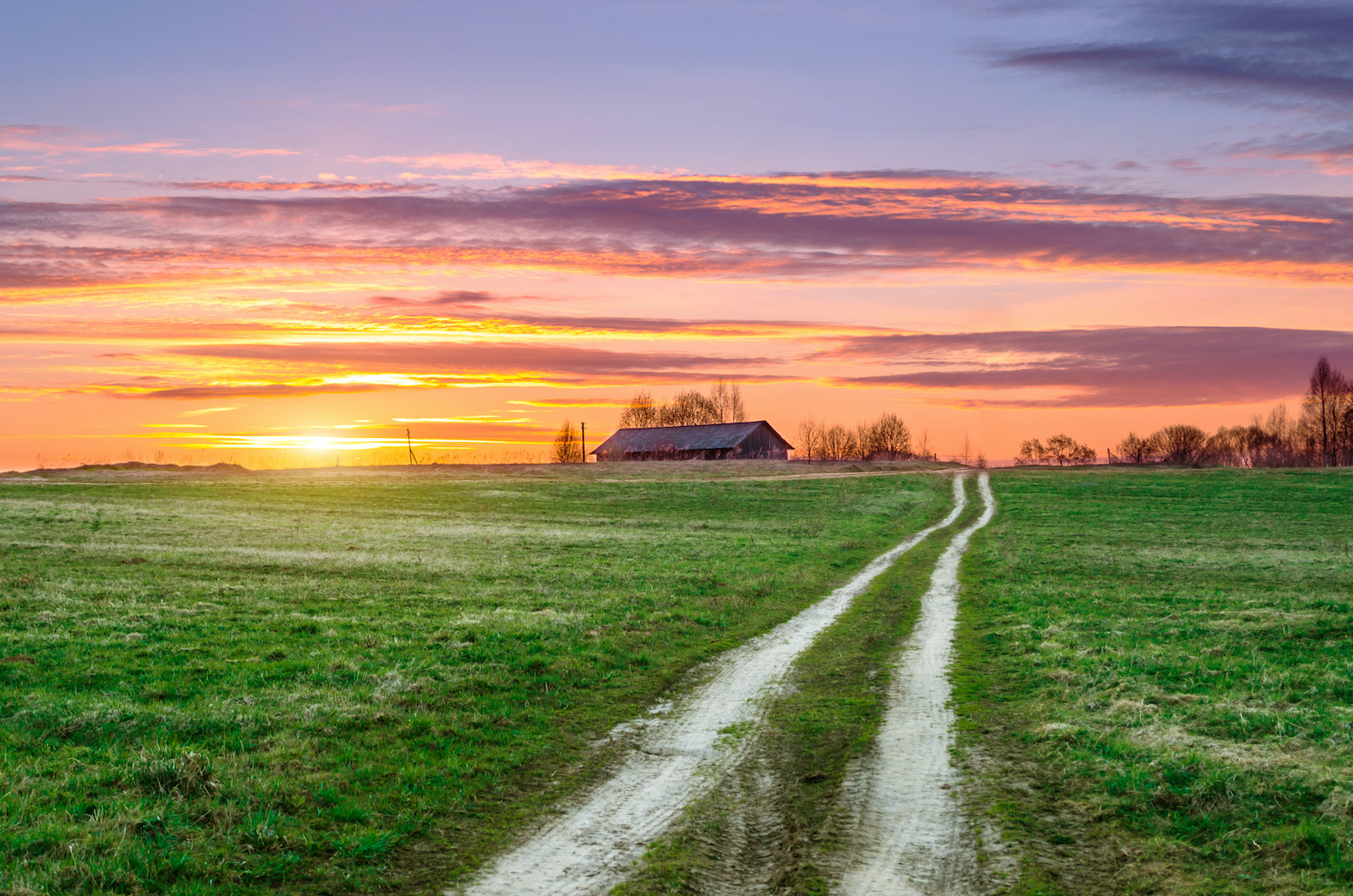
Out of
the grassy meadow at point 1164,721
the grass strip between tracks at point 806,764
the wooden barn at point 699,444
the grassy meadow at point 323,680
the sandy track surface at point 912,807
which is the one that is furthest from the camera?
the wooden barn at point 699,444

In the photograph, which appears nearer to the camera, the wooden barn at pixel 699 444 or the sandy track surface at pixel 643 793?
the sandy track surface at pixel 643 793

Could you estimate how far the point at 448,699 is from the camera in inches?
561

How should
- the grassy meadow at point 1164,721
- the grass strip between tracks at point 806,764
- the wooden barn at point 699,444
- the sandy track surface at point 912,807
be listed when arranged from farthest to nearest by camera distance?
1. the wooden barn at point 699,444
2. the grassy meadow at point 1164,721
3. the grass strip between tracks at point 806,764
4. the sandy track surface at point 912,807

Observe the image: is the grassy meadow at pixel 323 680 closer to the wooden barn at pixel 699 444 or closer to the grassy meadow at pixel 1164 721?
the grassy meadow at pixel 1164 721

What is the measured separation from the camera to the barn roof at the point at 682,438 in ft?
433

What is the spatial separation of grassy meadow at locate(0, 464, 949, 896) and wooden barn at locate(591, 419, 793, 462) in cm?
8819

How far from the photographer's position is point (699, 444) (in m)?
134

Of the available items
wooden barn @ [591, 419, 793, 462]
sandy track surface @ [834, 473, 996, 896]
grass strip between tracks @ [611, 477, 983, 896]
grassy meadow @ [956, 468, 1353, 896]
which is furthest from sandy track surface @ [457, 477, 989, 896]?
wooden barn @ [591, 419, 793, 462]

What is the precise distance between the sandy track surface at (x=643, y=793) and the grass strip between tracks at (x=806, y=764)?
30cm

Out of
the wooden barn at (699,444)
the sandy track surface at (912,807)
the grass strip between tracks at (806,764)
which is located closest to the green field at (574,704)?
the grass strip between tracks at (806,764)

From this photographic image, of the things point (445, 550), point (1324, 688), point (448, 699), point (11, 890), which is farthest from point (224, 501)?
point (1324, 688)

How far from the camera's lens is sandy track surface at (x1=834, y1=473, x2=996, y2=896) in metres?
8.20

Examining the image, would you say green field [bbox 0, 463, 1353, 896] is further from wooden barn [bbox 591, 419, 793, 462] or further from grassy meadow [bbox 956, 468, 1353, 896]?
wooden barn [bbox 591, 419, 793, 462]

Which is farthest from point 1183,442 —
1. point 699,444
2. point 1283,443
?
point 699,444
